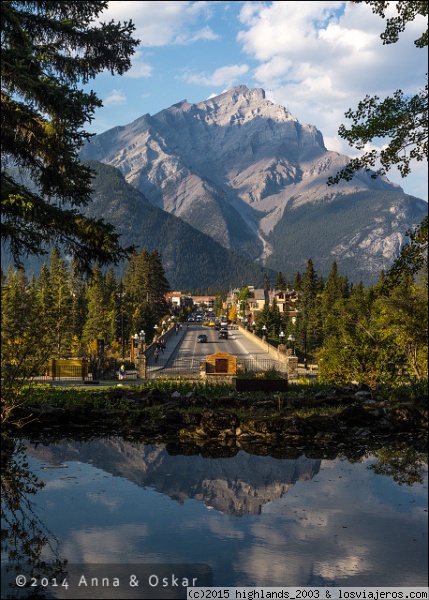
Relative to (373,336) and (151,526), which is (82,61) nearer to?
(151,526)

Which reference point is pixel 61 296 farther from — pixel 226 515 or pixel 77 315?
pixel 226 515

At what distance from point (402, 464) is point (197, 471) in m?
3.93

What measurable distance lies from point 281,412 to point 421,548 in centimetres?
757

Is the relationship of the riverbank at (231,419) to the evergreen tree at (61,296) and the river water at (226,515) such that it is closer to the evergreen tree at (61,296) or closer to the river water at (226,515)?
the river water at (226,515)

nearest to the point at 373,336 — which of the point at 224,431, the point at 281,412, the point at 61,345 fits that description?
the point at 281,412

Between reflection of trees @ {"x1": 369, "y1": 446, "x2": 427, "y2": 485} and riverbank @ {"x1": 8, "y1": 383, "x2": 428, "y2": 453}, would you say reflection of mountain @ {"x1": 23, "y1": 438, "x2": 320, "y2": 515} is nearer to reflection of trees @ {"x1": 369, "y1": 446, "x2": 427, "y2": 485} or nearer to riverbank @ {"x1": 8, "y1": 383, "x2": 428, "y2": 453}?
riverbank @ {"x1": 8, "y1": 383, "x2": 428, "y2": 453}

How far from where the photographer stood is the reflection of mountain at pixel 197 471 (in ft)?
29.5

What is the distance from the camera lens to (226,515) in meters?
8.09

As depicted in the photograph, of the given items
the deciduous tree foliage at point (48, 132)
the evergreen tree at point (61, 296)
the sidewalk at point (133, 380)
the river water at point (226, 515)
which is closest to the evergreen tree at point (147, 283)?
the evergreen tree at point (61, 296)

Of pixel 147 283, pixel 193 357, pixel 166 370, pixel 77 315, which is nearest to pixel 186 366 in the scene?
pixel 166 370

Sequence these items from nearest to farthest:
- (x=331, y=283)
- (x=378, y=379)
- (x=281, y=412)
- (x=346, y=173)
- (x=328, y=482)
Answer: (x=328, y=482)
(x=346, y=173)
(x=281, y=412)
(x=378, y=379)
(x=331, y=283)

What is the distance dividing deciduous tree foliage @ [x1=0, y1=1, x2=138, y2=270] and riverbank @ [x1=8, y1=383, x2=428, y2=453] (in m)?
4.24

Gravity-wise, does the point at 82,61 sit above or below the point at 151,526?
above

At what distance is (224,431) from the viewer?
13.1m
